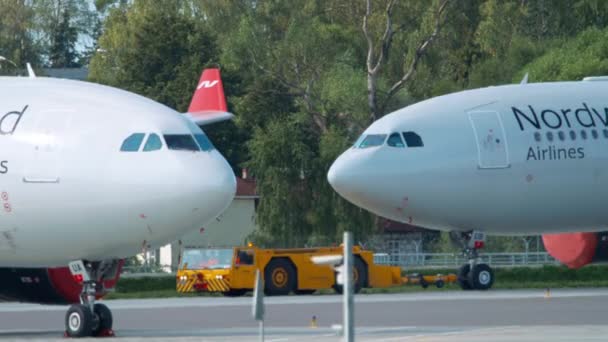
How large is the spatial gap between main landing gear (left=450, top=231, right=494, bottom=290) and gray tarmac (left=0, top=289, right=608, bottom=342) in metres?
0.43

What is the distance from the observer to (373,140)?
147 feet

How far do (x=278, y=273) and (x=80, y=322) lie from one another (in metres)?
18.0

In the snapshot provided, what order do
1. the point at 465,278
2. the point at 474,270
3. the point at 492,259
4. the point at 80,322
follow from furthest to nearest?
1. the point at 492,259
2. the point at 465,278
3. the point at 474,270
4. the point at 80,322

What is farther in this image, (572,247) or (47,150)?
(572,247)

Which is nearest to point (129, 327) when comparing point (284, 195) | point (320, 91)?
point (284, 195)

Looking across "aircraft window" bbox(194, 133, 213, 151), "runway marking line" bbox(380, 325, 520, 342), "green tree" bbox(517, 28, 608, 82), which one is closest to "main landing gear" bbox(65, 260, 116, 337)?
"aircraft window" bbox(194, 133, 213, 151)

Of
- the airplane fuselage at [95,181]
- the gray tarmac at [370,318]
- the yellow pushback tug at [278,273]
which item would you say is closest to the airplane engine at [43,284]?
the gray tarmac at [370,318]

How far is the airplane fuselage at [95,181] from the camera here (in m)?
29.5

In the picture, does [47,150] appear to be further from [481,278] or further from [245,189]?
[245,189]

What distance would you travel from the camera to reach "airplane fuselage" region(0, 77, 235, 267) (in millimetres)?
29531

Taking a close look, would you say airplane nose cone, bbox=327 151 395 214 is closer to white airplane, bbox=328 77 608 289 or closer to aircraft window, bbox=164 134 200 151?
white airplane, bbox=328 77 608 289

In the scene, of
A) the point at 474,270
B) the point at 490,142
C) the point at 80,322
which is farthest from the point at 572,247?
the point at 80,322

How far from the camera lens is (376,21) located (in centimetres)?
8812

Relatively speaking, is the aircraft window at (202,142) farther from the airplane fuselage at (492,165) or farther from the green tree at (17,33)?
the green tree at (17,33)
